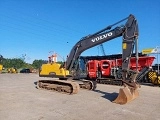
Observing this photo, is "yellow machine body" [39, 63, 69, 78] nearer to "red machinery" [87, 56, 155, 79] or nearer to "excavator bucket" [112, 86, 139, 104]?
"excavator bucket" [112, 86, 139, 104]

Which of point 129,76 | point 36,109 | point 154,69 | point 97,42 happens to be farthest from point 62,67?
point 154,69

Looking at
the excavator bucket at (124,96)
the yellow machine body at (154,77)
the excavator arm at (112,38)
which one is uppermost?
the excavator arm at (112,38)

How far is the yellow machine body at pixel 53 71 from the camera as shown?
47.1 feet

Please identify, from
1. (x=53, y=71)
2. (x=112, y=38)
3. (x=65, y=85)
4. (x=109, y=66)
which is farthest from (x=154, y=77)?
(x=53, y=71)

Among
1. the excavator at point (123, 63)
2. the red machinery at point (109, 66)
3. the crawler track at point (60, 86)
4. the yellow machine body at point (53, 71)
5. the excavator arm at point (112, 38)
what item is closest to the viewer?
the excavator at point (123, 63)

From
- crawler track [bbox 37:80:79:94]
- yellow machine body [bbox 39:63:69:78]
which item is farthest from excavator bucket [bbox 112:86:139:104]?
yellow machine body [bbox 39:63:69:78]

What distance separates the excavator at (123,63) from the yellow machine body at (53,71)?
6 cm

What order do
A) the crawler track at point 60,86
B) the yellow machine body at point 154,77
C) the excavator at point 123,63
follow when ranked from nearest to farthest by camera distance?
the excavator at point 123,63 → the crawler track at point 60,86 → the yellow machine body at point 154,77

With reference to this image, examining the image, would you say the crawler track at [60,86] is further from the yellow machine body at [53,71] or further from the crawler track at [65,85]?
the yellow machine body at [53,71]

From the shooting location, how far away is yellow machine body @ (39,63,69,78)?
14.4m

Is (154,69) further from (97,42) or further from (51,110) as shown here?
(51,110)

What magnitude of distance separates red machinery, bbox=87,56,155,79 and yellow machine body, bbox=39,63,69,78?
742 cm

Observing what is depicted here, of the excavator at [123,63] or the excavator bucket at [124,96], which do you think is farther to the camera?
the excavator at [123,63]

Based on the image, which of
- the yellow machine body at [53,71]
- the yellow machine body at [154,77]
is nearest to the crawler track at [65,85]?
the yellow machine body at [53,71]
